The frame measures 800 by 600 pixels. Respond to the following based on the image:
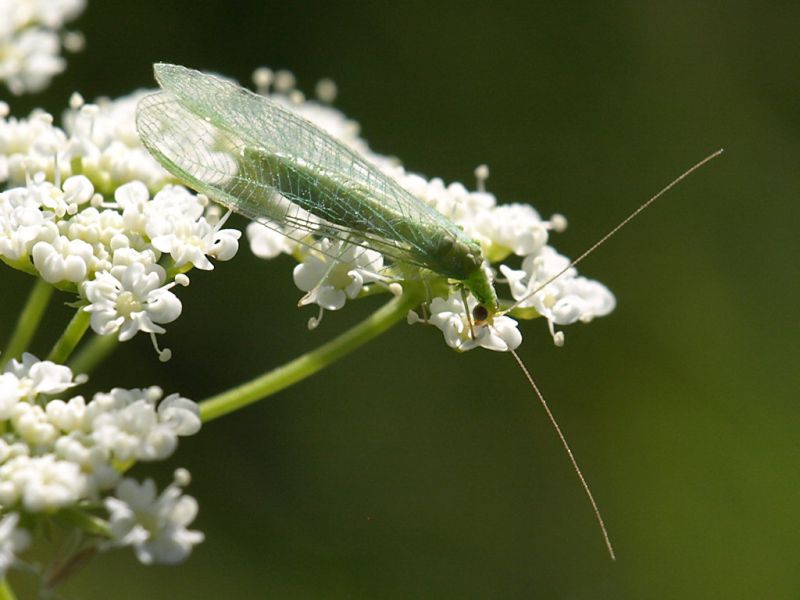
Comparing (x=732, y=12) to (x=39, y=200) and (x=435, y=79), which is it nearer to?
(x=435, y=79)

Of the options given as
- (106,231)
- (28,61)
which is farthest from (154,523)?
(28,61)

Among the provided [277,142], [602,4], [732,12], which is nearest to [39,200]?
[277,142]

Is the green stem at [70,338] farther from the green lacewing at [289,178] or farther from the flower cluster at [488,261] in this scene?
the flower cluster at [488,261]

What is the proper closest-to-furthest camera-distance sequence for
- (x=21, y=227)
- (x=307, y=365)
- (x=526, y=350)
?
1. (x=21, y=227)
2. (x=307, y=365)
3. (x=526, y=350)

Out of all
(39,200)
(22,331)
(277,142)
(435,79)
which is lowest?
(22,331)

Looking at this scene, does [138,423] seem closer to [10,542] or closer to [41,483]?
[41,483]

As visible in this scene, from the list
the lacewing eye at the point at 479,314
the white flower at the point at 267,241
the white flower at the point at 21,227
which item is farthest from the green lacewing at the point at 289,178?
the white flower at the point at 21,227
